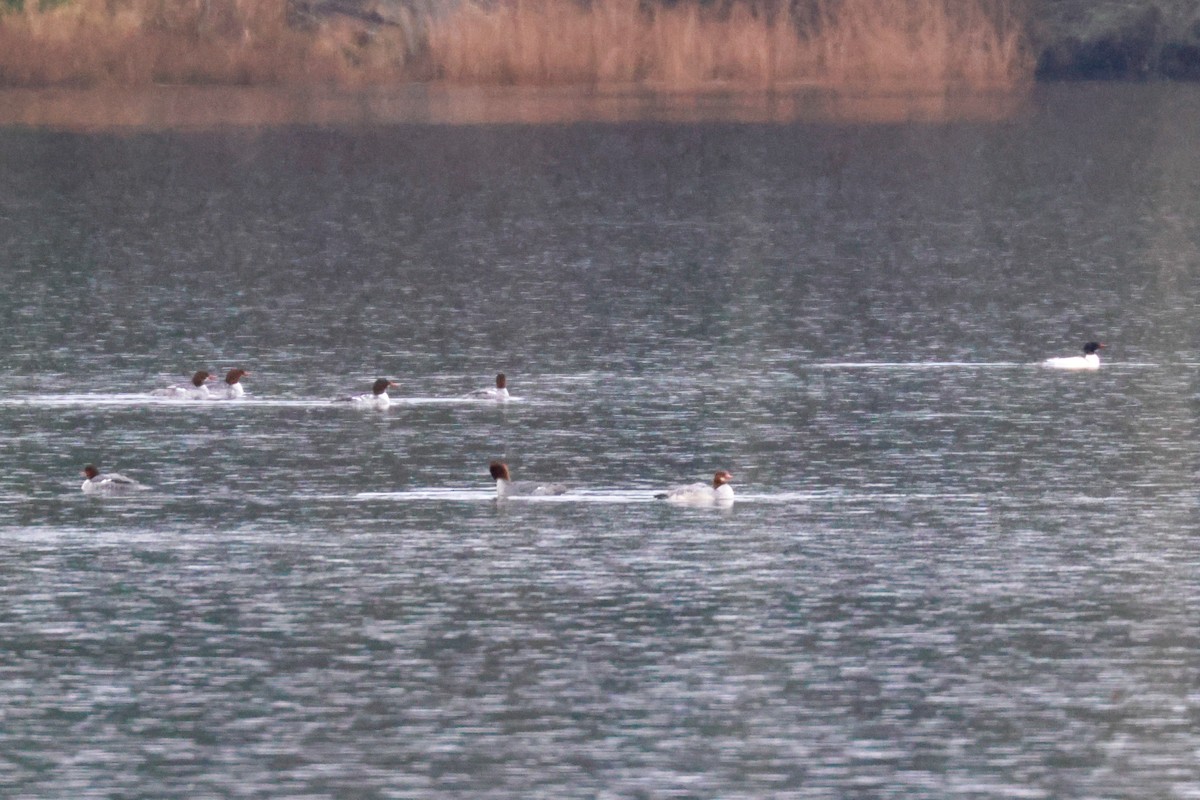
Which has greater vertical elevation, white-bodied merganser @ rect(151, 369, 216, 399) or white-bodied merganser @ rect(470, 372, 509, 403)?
white-bodied merganser @ rect(151, 369, 216, 399)

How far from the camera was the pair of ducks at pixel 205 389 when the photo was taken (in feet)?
78.5

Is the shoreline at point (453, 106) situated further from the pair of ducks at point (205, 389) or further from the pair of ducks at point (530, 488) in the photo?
the pair of ducks at point (530, 488)

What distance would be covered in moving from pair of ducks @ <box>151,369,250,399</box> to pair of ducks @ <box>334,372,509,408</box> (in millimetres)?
877

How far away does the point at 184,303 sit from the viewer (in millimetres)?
31797

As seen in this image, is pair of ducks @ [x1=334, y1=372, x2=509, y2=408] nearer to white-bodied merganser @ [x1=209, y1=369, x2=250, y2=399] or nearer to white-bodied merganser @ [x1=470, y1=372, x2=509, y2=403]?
white-bodied merganser @ [x1=470, y1=372, x2=509, y2=403]

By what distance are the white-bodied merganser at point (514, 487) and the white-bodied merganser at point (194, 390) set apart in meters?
5.27

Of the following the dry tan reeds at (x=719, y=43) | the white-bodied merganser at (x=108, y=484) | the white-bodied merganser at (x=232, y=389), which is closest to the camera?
the white-bodied merganser at (x=108, y=484)

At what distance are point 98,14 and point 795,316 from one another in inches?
1630

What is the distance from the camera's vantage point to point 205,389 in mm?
24000

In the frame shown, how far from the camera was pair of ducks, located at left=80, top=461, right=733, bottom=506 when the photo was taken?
19.0 meters

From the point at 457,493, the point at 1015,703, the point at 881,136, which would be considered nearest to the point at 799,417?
the point at 457,493

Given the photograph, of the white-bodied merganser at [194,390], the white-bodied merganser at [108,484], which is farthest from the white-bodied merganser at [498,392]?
the white-bodied merganser at [108,484]

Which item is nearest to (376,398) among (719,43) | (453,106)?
(719,43)

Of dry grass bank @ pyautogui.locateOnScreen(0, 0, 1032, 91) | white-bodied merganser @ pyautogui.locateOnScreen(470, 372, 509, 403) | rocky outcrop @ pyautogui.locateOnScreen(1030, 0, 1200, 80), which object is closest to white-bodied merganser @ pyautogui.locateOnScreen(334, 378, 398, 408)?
white-bodied merganser @ pyautogui.locateOnScreen(470, 372, 509, 403)
